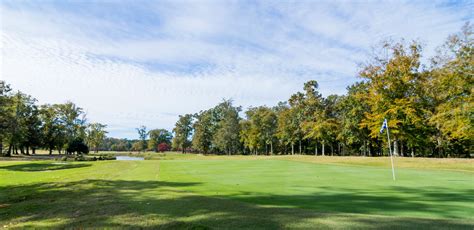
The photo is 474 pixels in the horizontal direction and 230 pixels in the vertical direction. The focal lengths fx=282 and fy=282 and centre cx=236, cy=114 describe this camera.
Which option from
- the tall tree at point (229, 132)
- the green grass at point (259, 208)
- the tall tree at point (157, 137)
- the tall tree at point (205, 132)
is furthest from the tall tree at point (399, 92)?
the tall tree at point (157, 137)

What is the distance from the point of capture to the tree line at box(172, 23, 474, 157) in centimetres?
2783

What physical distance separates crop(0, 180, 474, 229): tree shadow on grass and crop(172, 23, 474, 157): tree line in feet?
84.0

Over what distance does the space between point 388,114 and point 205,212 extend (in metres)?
34.8

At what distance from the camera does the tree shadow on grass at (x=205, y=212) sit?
212 inches

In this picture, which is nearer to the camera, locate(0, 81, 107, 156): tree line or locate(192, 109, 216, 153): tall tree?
locate(0, 81, 107, 156): tree line

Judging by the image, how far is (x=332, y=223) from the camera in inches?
210

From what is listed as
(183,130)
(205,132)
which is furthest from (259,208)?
(183,130)

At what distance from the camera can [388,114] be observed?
35094 millimetres

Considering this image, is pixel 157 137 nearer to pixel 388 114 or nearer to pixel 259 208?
pixel 388 114

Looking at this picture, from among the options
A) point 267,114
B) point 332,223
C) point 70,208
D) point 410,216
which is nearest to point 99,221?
point 70,208

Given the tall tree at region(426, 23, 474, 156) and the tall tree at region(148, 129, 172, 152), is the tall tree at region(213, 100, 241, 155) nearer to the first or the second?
the tall tree at region(148, 129, 172, 152)

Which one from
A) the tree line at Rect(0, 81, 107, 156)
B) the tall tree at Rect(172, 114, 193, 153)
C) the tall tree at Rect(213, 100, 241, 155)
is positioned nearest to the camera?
the tree line at Rect(0, 81, 107, 156)

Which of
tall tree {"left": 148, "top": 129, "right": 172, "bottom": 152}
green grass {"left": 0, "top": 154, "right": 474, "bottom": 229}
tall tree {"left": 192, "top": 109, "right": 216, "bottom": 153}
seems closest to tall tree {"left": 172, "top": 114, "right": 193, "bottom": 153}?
tall tree {"left": 192, "top": 109, "right": 216, "bottom": 153}

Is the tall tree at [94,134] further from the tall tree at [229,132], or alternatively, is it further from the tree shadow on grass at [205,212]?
the tree shadow on grass at [205,212]
